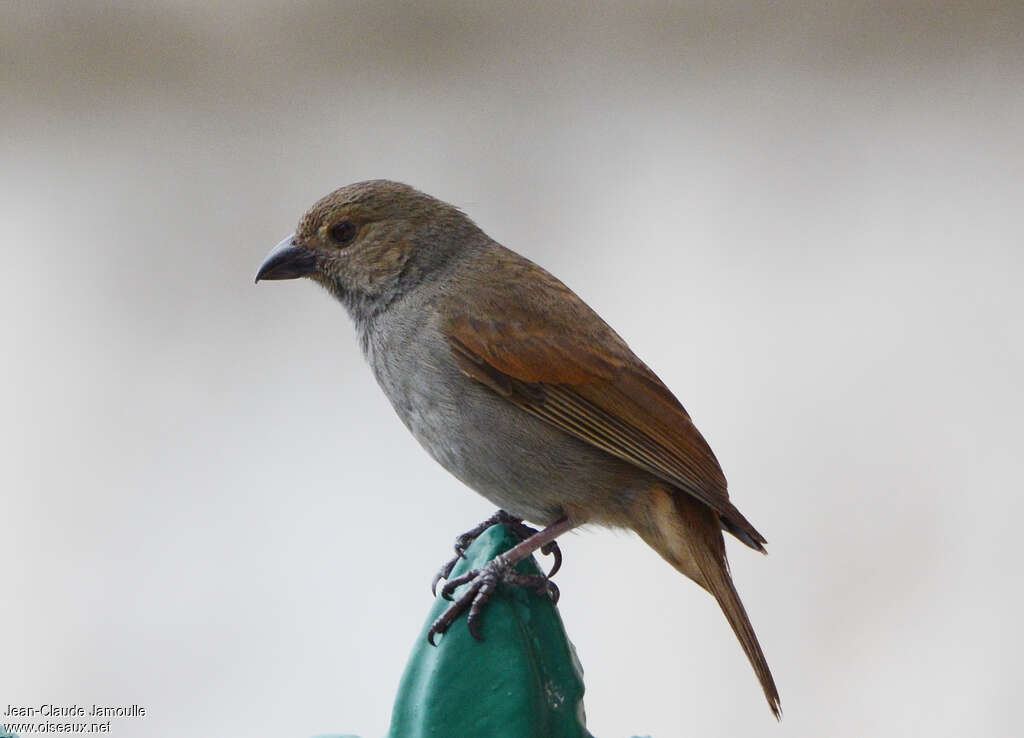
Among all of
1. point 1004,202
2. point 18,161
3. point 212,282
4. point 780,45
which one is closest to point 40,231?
point 18,161

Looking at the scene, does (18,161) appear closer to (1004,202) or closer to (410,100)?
(410,100)

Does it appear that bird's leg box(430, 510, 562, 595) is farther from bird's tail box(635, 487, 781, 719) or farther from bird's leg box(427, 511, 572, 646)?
bird's leg box(427, 511, 572, 646)

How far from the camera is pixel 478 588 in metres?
2.49

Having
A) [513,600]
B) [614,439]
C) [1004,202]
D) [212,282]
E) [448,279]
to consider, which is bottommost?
[513,600]

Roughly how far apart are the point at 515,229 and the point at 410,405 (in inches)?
67.7

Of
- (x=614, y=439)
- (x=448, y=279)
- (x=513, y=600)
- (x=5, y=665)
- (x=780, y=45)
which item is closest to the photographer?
(x=513, y=600)

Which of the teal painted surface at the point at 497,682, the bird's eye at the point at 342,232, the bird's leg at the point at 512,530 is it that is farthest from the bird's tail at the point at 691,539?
the bird's eye at the point at 342,232

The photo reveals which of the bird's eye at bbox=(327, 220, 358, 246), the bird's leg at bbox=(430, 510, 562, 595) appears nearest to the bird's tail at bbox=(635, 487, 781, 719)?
the bird's leg at bbox=(430, 510, 562, 595)

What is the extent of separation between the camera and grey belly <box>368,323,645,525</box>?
334 cm

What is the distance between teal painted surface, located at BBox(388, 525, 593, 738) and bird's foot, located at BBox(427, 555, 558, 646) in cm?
1

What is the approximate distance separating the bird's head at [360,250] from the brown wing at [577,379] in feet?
0.69

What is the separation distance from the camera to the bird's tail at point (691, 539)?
3217 millimetres

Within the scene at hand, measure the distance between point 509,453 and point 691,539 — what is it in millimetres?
433

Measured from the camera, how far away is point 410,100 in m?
5.15
